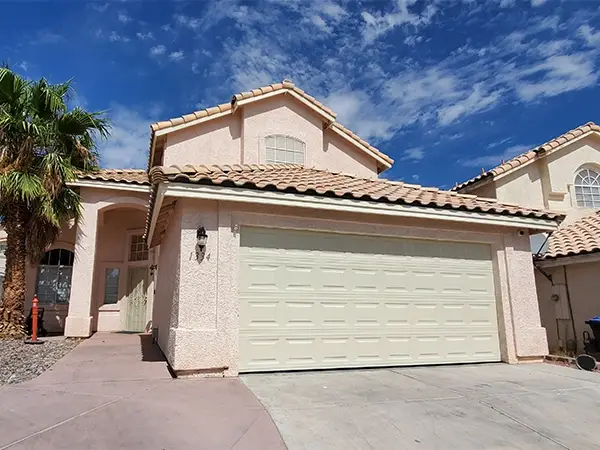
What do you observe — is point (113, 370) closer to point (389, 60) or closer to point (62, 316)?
point (62, 316)

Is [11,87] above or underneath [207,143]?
above

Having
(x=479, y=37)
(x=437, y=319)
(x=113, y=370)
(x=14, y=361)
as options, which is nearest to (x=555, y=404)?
(x=437, y=319)

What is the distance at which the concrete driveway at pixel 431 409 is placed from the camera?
4.68 metres

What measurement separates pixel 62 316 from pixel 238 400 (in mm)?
14362

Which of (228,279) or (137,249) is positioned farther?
(137,249)

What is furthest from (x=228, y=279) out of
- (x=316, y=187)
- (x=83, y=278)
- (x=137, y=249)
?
(x=137, y=249)

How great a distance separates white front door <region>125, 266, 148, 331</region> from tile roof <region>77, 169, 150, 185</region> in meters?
3.83

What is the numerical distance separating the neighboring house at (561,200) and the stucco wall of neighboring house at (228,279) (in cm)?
417

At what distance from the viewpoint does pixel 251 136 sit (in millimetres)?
15711

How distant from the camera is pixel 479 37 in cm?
1515

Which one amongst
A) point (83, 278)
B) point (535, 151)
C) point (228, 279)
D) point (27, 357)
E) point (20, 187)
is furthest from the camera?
point (535, 151)

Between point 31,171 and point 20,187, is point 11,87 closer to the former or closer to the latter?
point 31,171

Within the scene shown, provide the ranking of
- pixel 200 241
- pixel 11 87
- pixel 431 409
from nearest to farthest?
1. pixel 431 409
2. pixel 200 241
3. pixel 11 87

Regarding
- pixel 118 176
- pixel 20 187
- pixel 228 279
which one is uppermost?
pixel 118 176
